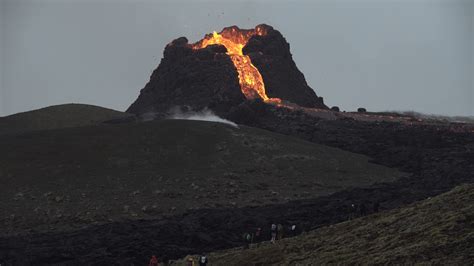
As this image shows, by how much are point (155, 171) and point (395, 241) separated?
71.0 m

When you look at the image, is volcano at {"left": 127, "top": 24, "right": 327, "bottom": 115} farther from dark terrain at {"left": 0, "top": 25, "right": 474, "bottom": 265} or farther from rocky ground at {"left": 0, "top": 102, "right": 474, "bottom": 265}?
rocky ground at {"left": 0, "top": 102, "right": 474, "bottom": 265}

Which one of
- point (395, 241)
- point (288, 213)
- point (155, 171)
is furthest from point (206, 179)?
point (395, 241)

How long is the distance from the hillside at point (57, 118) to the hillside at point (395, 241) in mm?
117695

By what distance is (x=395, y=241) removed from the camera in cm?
3647

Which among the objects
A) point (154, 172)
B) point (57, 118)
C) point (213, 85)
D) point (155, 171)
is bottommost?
point (154, 172)

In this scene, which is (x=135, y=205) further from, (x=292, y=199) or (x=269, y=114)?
(x=269, y=114)

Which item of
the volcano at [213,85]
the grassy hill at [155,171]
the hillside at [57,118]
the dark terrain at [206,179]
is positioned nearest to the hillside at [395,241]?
the dark terrain at [206,179]

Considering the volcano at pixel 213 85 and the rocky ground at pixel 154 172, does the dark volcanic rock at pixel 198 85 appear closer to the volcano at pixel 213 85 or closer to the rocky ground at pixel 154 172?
the volcano at pixel 213 85

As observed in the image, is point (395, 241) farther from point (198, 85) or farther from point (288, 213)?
point (198, 85)

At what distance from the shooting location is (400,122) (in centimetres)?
15675

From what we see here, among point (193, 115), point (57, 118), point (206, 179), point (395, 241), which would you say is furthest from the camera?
point (193, 115)

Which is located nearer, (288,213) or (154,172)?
(288,213)

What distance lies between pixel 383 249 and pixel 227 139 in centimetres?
8894

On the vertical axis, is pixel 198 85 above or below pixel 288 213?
above
